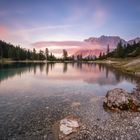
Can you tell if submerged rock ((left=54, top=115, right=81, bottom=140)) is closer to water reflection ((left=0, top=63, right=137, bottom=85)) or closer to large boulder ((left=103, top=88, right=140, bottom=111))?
large boulder ((left=103, top=88, right=140, bottom=111))

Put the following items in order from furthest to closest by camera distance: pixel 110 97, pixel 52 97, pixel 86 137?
pixel 52 97 → pixel 110 97 → pixel 86 137

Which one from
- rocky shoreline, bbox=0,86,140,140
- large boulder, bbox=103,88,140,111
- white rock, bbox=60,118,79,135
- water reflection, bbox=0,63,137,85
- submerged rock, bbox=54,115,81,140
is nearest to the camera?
submerged rock, bbox=54,115,81,140

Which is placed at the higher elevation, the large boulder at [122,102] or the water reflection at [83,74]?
the large boulder at [122,102]

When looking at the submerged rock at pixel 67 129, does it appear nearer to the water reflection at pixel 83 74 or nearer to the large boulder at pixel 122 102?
the large boulder at pixel 122 102

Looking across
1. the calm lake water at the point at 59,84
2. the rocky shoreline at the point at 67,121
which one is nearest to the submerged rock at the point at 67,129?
the rocky shoreline at the point at 67,121

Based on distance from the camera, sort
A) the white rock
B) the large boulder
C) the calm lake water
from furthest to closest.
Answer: the calm lake water, the large boulder, the white rock

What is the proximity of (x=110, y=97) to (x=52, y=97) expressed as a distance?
963cm

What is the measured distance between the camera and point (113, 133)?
1417 cm

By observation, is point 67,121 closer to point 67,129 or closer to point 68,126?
point 68,126

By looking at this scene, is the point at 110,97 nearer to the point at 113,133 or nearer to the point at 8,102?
the point at 113,133

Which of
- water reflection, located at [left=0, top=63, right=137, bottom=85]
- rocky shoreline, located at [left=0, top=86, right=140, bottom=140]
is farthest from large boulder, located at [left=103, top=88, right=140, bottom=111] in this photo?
water reflection, located at [left=0, top=63, right=137, bottom=85]

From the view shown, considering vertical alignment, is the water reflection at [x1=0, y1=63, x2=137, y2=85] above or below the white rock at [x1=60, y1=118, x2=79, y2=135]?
below

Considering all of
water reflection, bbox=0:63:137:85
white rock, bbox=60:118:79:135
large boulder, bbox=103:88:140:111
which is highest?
large boulder, bbox=103:88:140:111

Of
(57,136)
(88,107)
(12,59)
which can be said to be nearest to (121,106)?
(88,107)
